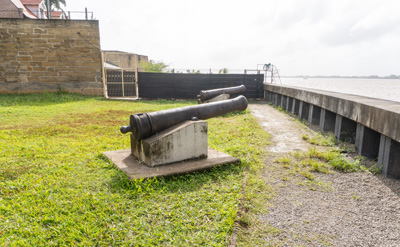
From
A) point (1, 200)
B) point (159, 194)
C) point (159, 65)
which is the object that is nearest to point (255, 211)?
point (159, 194)

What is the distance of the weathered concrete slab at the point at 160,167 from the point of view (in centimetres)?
374

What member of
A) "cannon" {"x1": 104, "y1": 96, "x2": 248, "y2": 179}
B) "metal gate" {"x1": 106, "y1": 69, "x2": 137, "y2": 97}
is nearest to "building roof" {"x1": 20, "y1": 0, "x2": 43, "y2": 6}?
"metal gate" {"x1": 106, "y1": 69, "x2": 137, "y2": 97}

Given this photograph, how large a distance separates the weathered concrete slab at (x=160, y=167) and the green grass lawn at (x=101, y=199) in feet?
0.29

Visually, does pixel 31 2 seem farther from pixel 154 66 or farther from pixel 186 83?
pixel 186 83

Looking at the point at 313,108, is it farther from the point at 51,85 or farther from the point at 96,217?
the point at 51,85

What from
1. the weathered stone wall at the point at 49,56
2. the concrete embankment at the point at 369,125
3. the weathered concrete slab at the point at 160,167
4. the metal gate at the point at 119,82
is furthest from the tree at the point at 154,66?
the weathered concrete slab at the point at 160,167

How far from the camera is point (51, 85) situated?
15.5 metres

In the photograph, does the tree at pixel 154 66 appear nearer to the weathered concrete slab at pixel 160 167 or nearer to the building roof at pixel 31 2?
the weathered concrete slab at pixel 160 167

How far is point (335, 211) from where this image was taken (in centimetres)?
312

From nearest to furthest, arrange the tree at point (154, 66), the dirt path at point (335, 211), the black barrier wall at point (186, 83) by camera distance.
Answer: the dirt path at point (335, 211)
the black barrier wall at point (186, 83)
the tree at point (154, 66)

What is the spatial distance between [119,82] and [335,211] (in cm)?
1551

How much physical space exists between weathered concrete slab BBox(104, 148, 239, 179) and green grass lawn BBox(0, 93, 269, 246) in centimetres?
9

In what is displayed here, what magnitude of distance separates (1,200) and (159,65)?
22.8 m

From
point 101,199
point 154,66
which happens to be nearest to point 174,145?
point 101,199
